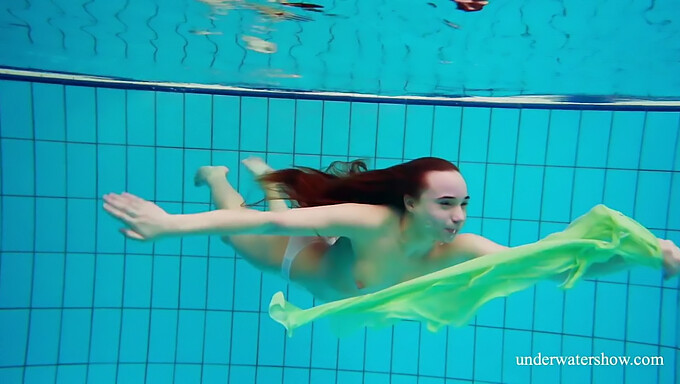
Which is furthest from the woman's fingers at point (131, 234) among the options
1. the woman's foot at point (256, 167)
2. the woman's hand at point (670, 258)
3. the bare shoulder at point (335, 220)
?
the woman's hand at point (670, 258)

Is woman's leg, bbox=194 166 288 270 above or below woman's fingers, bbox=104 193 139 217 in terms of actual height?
below

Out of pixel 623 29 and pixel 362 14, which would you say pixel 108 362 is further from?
pixel 623 29

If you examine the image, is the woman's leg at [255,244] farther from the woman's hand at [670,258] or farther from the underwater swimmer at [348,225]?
the woman's hand at [670,258]

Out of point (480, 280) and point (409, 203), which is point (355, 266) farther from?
point (480, 280)

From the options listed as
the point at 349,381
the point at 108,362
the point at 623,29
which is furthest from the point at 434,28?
the point at 108,362

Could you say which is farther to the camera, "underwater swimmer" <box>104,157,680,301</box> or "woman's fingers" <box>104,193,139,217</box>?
"underwater swimmer" <box>104,157,680,301</box>

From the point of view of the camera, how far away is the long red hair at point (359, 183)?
12.0 feet

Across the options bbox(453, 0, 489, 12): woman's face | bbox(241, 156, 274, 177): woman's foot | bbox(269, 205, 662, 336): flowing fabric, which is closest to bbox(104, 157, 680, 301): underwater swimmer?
bbox(269, 205, 662, 336): flowing fabric

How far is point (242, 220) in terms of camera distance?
9.68 feet

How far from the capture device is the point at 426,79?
22.8ft

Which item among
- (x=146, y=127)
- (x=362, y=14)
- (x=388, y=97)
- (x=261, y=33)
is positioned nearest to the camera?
(x=362, y=14)

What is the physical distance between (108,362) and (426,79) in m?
5.41

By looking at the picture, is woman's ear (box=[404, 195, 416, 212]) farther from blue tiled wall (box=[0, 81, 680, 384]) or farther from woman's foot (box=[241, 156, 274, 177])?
blue tiled wall (box=[0, 81, 680, 384])

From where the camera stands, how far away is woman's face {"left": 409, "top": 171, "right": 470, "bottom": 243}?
348 centimetres
